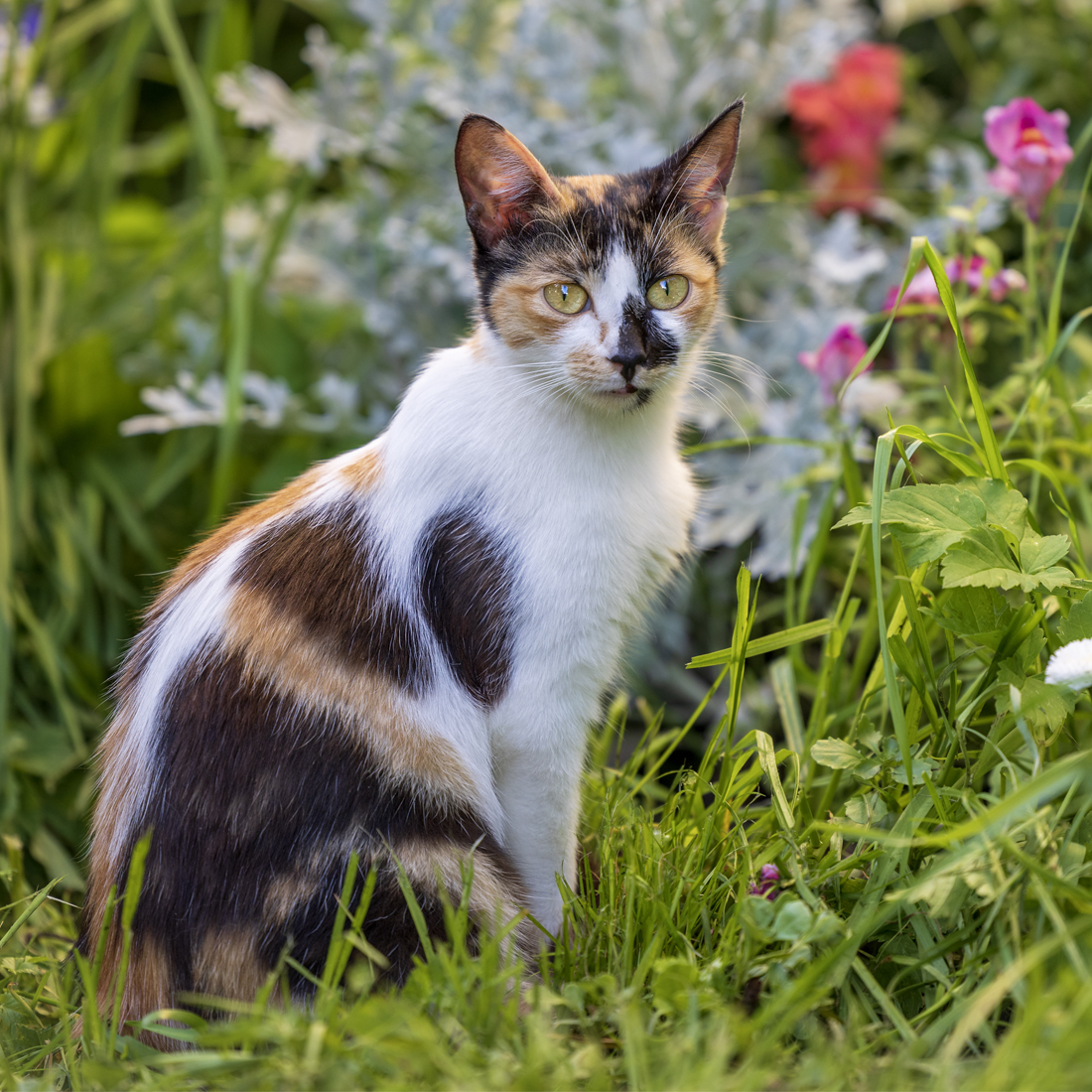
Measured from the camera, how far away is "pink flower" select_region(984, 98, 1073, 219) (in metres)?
2.03

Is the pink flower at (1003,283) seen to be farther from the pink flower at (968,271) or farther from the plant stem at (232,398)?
the plant stem at (232,398)

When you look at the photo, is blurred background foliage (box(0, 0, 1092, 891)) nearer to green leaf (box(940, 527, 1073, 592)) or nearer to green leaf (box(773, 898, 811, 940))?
green leaf (box(940, 527, 1073, 592))

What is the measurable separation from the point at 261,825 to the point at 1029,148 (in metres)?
1.82

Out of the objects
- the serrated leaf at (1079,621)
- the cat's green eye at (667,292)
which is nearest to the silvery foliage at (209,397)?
the cat's green eye at (667,292)

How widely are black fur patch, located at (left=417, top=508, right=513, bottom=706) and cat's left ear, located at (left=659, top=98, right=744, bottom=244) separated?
67 centimetres

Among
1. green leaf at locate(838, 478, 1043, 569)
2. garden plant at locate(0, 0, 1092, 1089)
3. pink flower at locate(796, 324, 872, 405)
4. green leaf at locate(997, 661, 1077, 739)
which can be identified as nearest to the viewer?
garden plant at locate(0, 0, 1092, 1089)

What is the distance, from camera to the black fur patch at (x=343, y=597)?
1.65 metres

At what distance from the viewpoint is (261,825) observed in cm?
156

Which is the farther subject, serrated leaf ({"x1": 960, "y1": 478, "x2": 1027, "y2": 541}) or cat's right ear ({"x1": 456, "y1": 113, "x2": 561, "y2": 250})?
cat's right ear ({"x1": 456, "y1": 113, "x2": 561, "y2": 250})

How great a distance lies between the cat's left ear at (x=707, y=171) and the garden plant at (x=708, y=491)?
32 centimetres

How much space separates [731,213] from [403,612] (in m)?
1.98

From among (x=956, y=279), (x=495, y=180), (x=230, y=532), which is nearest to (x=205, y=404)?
(x=230, y=532)

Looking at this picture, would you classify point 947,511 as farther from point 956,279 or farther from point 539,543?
point 956,279

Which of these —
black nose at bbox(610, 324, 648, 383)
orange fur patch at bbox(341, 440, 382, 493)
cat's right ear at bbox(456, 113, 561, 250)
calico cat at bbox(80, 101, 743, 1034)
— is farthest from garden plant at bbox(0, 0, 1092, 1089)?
orange fur patch at bbox(341, 440, 382, 493)
